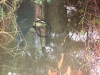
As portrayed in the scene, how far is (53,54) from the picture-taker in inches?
73.4

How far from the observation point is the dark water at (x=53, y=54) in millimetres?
1836

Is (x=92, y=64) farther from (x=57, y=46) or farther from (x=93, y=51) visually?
(x=57, y=46)

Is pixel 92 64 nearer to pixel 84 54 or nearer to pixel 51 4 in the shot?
pixel 84 54

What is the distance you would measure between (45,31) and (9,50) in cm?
31

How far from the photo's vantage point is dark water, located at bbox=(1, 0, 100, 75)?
1836 millimetres

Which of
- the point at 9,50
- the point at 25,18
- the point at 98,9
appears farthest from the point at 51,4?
the point at 9,50

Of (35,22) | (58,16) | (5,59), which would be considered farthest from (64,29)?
(5,59)

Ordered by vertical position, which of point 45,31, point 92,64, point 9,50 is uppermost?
point 45,31

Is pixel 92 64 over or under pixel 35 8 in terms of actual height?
under

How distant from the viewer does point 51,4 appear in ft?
5.99

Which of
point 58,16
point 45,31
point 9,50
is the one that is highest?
point 58,16

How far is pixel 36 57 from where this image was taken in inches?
73.2

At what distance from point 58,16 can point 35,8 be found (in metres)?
0.19

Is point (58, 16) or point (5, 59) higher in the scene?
point (58, 16)
